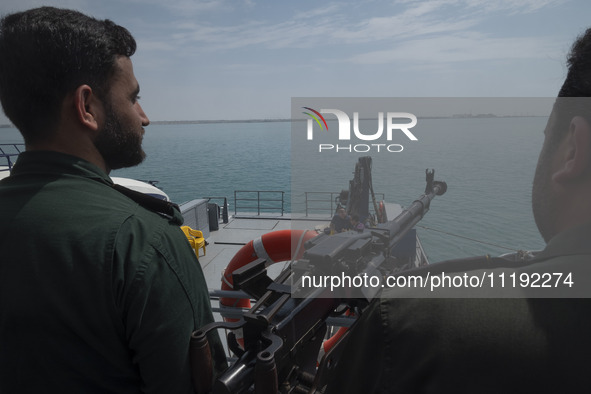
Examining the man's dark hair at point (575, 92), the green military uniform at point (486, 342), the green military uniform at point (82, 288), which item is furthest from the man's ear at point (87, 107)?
the man's dark hair at point (575, 92)

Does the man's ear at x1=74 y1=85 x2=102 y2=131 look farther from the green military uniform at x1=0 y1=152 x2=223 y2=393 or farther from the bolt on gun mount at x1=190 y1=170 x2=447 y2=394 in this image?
the bolt on gun mount at x1=190 y1=170 x2=447 y2=394

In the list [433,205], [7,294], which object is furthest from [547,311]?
[433,205]

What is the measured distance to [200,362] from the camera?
5.10 feet

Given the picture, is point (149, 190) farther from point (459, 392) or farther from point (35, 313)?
point (459, 392)

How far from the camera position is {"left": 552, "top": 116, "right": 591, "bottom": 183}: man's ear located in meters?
0.95

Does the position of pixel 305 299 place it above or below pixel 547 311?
below

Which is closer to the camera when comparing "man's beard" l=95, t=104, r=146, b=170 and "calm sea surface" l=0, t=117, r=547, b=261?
"man's beard" l=95, t=104, r=146, b=170

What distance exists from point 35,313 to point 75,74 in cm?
95

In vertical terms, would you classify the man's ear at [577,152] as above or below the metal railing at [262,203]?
above

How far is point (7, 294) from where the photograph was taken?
1.36 meters

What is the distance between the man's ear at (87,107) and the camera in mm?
1502

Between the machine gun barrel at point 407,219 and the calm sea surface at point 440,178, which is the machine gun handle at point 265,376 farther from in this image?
the calm sea surface at point 440,178

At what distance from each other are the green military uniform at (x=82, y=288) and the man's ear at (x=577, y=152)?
4.49 ft

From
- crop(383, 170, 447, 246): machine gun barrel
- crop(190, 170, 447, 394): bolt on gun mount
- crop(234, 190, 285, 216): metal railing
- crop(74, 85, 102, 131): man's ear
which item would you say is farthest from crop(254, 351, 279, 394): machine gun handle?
crop(234, 190, 285, 216): metal railing
